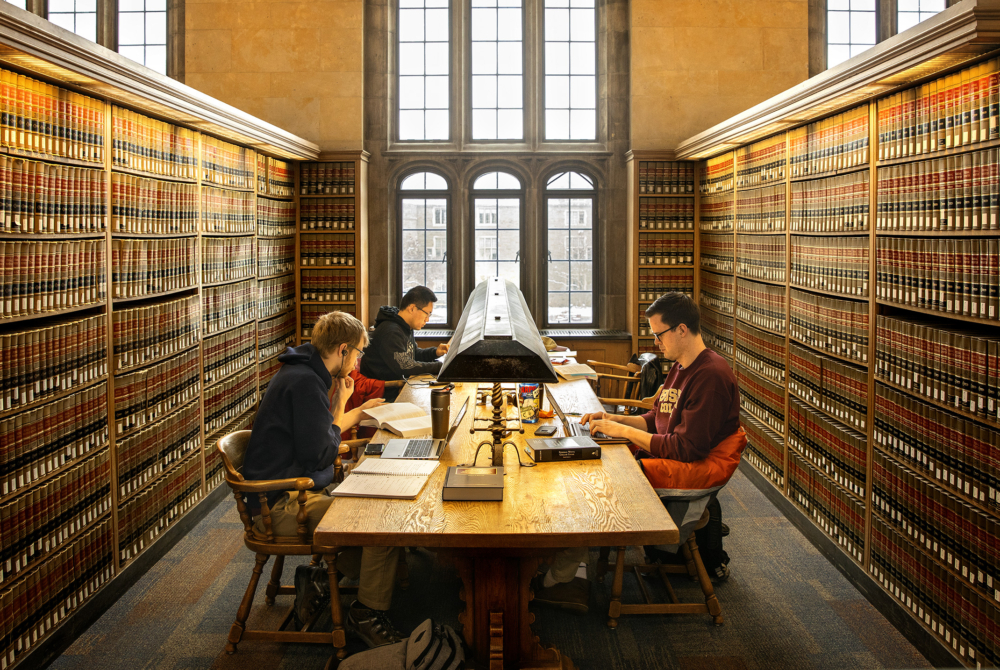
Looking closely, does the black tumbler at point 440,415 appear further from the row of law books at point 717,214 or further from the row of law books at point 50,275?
the row of law books at point 717,214

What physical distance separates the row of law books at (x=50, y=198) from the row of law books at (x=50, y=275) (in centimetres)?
8

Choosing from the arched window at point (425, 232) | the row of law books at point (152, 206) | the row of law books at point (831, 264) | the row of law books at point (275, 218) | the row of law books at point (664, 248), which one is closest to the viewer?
the row of law books at point (152, 206)

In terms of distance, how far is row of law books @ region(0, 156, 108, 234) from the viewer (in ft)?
10.3

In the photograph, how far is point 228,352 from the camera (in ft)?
17.9

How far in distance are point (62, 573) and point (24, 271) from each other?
4.44 ft

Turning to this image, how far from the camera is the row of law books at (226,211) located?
202 inches

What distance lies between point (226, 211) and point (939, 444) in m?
4.65

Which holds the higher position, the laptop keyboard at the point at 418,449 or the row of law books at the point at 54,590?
the laptop keyboard at the point at 418,449

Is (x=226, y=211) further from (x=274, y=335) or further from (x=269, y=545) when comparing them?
(x=269, y=545)

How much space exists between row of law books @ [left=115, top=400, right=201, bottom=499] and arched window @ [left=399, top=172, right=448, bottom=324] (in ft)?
10.8

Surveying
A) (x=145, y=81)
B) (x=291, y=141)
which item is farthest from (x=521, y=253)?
(x=145, y=81)

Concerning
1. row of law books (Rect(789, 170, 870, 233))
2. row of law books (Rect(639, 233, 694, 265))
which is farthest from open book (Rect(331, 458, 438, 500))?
row of law books (Rect(639, 233, 694, 265))

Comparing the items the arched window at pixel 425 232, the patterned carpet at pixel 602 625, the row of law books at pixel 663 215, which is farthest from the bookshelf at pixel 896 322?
the arched window at pixel 425 232

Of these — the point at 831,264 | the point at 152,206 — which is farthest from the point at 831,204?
the point at 152,206
